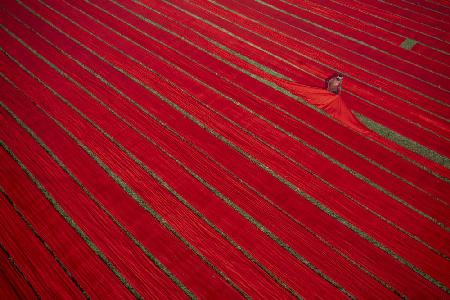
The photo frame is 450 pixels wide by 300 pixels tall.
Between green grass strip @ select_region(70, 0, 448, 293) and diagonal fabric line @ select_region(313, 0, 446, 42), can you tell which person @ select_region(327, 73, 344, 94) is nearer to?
green grass strip @ select_region(70, 0, 448, 293)

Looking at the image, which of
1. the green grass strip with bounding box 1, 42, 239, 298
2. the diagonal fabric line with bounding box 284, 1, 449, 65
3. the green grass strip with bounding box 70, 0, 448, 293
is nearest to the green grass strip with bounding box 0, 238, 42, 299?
the green grass strip with bounding box 1, 42, 239, 298

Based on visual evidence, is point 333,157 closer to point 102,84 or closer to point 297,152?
point 297,152

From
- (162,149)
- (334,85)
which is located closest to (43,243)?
(162,149)

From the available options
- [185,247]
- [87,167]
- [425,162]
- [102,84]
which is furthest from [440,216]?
[102,84]

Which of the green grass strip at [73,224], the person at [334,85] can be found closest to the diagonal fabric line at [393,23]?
the person at [334,85]

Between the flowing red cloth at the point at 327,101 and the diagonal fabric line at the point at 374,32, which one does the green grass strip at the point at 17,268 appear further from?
the diagonal fabric line at the point at 374,32
